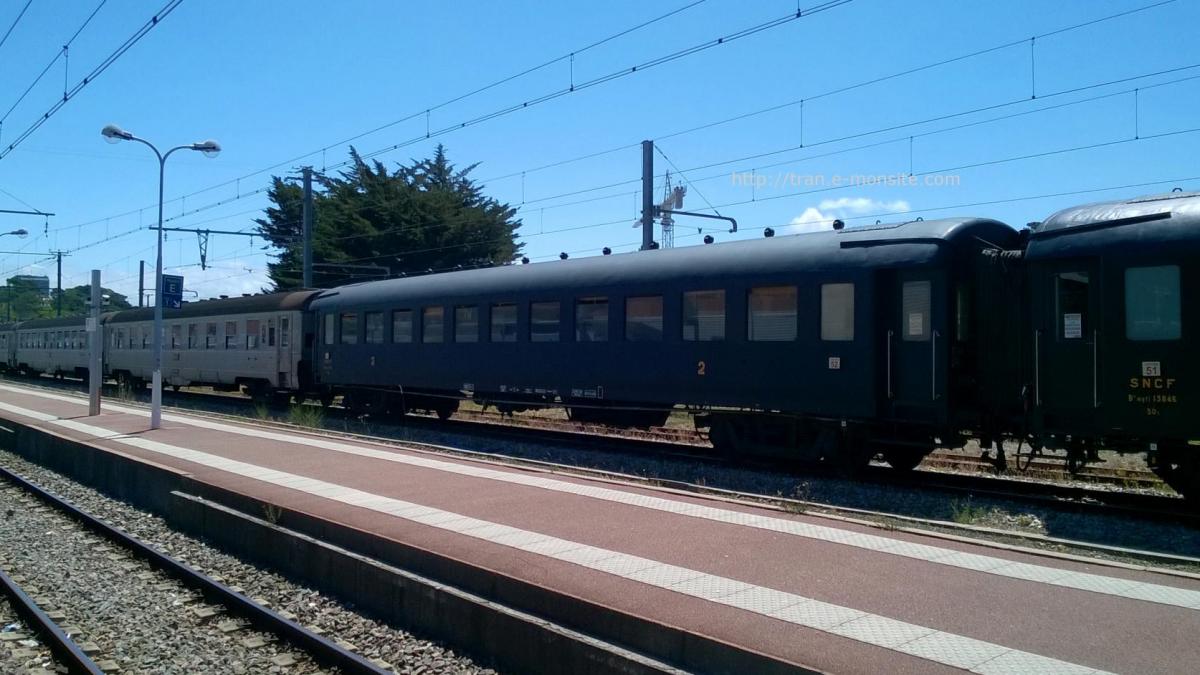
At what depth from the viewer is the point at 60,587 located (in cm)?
859

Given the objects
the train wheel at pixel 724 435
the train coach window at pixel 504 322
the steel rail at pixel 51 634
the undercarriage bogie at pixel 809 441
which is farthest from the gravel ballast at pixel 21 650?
the train coach window at pixel 504 322

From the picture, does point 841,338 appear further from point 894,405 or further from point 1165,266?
point 1165,266

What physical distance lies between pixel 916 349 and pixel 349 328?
14.5m

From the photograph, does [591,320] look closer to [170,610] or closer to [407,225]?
[170,610]

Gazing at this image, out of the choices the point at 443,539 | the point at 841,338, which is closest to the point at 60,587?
the point at 443,539

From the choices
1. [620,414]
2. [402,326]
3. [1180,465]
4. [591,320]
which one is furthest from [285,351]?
[1180,465]

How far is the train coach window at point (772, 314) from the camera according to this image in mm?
12266

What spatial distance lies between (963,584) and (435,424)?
1501cm

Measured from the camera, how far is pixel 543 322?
16.0 metres

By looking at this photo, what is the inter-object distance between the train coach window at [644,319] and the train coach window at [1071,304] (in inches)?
228

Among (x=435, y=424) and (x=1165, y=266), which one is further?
(x=435, y=424)

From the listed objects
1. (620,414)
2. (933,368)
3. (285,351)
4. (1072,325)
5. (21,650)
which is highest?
(1072,325)

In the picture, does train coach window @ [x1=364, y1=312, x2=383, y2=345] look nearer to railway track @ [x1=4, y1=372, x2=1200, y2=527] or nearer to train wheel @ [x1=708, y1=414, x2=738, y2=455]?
railway track @ [x1=4, y1=372, x2=1200, y2=527]

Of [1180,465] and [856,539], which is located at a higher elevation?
[1180,465]
